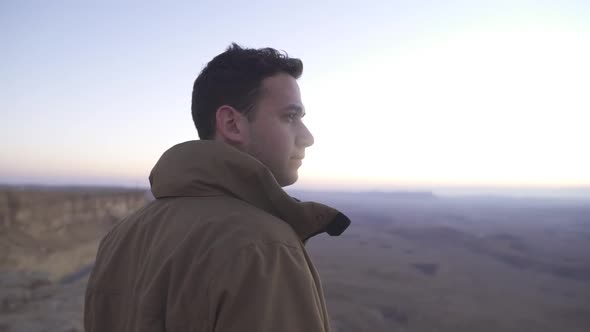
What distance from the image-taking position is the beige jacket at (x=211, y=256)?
89cm

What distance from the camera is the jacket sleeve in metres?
0.88

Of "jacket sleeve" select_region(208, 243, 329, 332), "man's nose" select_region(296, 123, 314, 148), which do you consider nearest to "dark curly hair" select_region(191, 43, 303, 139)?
"man's nose" select_region(296, 123, 314, 148)

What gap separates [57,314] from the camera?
29.4 ft

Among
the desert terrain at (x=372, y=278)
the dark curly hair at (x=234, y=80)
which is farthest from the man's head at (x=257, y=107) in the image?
the desert terrain at (x=372, y=278)

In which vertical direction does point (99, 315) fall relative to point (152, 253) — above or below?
below

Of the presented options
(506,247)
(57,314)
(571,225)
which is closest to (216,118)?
(57,314)

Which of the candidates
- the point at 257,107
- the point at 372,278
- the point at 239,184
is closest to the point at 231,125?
the point at 257,107

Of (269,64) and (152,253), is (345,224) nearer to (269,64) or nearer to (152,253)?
(152,253)

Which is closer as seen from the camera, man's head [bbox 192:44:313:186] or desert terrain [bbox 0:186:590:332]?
man's head [bbox 192:44:313:186]

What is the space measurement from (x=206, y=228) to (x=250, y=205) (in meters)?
0.18

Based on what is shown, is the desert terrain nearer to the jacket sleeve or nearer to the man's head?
the man's head

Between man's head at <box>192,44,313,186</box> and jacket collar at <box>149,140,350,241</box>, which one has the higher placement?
man's head at <box>192,44,313,186</box>

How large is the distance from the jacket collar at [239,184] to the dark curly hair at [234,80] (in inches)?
13.8

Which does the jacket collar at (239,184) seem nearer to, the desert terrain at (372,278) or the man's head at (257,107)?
the man's head at (257,107)
